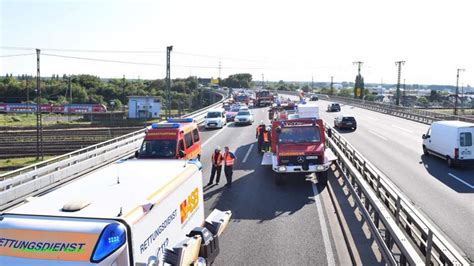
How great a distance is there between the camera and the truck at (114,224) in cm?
504

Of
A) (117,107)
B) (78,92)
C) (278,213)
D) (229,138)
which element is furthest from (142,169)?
(78,92)

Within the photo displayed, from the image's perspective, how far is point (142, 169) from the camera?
838cm

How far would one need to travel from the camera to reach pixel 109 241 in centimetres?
504

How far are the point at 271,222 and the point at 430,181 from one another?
357 inches

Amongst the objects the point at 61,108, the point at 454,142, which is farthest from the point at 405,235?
the point at 61,108

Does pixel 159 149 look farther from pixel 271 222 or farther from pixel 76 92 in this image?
pixel 76 92

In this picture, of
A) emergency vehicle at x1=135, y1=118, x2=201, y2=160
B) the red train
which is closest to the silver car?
emergency vehicle at x1=135, y1=118, x2=201, y2=160

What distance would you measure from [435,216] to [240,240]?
6294mm

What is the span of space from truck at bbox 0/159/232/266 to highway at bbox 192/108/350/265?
183 centimetres

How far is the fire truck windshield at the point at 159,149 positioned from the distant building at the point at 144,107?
224 ft

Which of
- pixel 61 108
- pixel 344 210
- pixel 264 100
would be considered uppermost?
pixel 264 100

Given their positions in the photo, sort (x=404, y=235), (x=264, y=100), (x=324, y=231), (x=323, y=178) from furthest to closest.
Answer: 1. (x=264, y=100)
2. (x=323, y=178)
3. (x=324, y=231)
4. (x=404, y=235)

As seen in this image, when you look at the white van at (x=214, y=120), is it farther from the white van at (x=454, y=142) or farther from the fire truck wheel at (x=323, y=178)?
the fire truck wheel at (x=323, y=178)

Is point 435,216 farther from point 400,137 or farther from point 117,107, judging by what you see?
point 117,107
